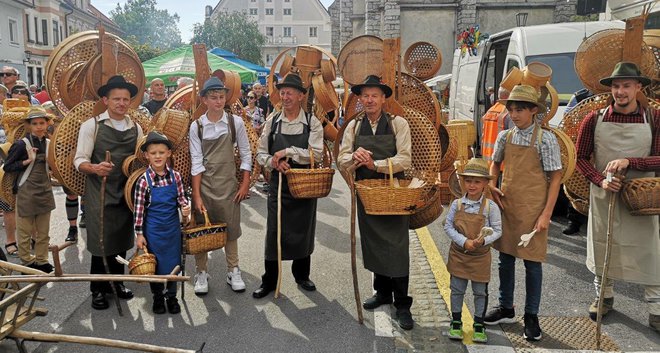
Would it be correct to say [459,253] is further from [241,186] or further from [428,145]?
[241,186]

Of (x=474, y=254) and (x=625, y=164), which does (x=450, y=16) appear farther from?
(x=474, y=254)

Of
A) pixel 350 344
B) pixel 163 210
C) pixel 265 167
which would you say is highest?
pixel 265 167

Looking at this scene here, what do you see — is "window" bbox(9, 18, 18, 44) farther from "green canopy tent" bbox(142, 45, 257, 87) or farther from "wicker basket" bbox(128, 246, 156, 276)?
"wicker basket" bbox(128, 246, 156, 276)

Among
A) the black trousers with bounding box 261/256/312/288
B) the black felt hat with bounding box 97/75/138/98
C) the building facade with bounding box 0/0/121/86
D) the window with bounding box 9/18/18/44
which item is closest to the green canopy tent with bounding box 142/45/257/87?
the black felt hat with bounding box 97/75/138/98

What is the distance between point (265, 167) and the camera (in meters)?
4.99

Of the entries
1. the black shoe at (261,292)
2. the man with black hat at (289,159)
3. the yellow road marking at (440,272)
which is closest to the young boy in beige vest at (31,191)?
the black shoe at (261,292)

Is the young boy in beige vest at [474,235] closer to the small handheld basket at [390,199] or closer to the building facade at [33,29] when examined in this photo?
the small handheld basket at [390,199]

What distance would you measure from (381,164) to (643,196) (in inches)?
78.9

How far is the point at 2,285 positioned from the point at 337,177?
9141 millimetres

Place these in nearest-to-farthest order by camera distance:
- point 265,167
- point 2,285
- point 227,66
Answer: point 2,285 → point 265,167 → point 227,66

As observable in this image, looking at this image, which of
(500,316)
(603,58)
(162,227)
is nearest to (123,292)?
(162,227)

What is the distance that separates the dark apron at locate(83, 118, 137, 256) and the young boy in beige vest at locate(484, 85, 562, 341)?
3.29 meters

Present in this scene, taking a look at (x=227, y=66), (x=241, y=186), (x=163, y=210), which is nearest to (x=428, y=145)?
(x=241, y=186)

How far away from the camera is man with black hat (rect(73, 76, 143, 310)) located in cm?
466
